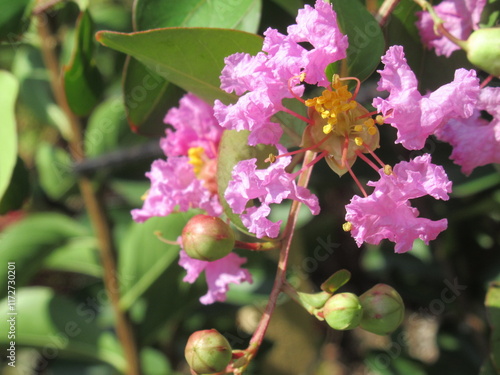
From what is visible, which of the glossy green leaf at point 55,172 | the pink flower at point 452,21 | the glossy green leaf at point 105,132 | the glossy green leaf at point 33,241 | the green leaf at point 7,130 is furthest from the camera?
the glossy green leaf at point 55,172

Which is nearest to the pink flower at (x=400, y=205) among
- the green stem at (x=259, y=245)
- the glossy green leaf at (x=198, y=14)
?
the green stem at (x=259, y=245)

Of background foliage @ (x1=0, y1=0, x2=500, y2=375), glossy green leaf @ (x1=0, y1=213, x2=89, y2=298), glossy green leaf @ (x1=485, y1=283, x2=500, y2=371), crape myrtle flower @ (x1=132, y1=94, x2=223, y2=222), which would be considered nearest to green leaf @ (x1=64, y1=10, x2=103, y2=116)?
background foliage @ (x1=0, y1=0, x2=500, y2=375)

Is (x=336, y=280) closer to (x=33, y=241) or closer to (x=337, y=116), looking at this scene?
(x=337, y=116)

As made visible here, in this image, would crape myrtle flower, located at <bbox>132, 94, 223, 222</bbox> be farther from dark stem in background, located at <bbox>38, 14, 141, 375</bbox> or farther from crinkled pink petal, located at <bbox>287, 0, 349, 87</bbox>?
dark stem in background, located at <bbox>38, 14, 141, 375</bbox>

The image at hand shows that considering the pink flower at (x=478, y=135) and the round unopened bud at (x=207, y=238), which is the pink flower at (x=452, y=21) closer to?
the pink flower at (x=478, y=135)

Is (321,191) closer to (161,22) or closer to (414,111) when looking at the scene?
(161,22)

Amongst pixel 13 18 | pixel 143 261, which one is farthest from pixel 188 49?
pixel 143 261
